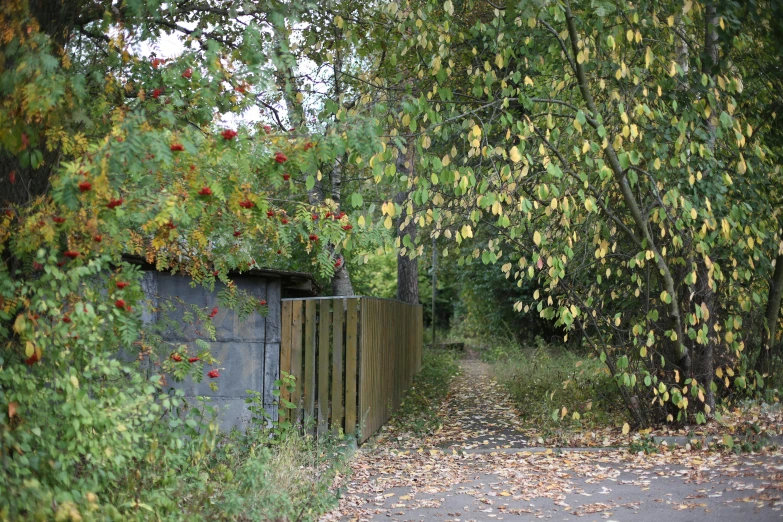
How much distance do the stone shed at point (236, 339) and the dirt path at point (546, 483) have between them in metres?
1.48

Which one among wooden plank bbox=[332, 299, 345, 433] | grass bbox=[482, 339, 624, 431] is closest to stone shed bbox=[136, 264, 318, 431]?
wooden plank bbox=[332, 299, 345, 433]

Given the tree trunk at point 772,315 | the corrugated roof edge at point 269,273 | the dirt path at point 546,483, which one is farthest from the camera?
the tree trunk at point 772,315

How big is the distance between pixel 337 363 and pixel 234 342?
1.28m

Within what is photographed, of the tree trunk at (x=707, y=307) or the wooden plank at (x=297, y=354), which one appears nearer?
the wooden plank at (x=297, y=354)

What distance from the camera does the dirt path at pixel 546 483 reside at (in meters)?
6.35

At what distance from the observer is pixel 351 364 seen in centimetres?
923

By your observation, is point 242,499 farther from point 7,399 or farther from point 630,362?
point 630,362

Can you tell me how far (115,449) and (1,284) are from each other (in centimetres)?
128

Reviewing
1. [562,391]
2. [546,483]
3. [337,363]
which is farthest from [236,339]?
[562,391]

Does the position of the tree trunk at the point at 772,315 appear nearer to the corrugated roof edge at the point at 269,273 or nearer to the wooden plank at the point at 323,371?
the wooden plank at the point at 323,371

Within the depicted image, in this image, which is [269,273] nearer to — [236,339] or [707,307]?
[236,339]

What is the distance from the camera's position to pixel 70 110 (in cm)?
509

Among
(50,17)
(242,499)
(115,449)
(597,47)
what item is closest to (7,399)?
(115,449)

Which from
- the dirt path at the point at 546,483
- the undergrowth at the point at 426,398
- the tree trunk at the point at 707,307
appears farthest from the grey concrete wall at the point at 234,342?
the tree trunk at the point at 707,307
